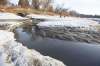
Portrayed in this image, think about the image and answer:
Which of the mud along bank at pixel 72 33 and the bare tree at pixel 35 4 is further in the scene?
the bare tree at pixel 35 4

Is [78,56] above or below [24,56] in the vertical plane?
below

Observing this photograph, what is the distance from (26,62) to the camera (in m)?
6.46

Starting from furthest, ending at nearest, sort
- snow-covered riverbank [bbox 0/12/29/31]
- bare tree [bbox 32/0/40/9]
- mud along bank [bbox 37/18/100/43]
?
bare tree [bbox 32/0/40/9] < snow-covered riverbank [bbox 0/12/29/31] < mud along bank [bbox 37/18/100/43]

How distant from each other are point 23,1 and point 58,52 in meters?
50.7

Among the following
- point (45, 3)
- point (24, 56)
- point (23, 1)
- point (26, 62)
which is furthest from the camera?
point (45, 3)

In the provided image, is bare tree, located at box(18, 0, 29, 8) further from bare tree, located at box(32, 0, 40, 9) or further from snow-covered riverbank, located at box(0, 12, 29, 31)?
snow-covered riverbank, located at box(0, 12, 29, 31)

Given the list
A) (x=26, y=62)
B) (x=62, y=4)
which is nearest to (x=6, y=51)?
(x=26, y=62)

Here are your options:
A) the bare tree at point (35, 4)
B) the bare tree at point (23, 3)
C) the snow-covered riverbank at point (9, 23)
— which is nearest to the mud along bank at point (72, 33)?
the snow-covered riverbank at point (9, 23)

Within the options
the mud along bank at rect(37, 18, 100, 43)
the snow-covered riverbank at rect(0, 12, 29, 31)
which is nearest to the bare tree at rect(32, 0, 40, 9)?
the snow-covered riverbank at rect(0, 12, 29, 31)

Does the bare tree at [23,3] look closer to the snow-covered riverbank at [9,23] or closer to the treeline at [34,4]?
the treeline at [34,4]

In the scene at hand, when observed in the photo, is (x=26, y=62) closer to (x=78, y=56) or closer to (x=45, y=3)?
(x=78, y=56)

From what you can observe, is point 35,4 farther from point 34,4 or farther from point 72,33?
point 72,33

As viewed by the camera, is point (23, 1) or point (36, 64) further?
point (23, 1)

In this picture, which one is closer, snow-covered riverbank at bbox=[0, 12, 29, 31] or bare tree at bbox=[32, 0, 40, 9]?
snow-covered riverbank at bbox=[0, 12, 29, 31]
